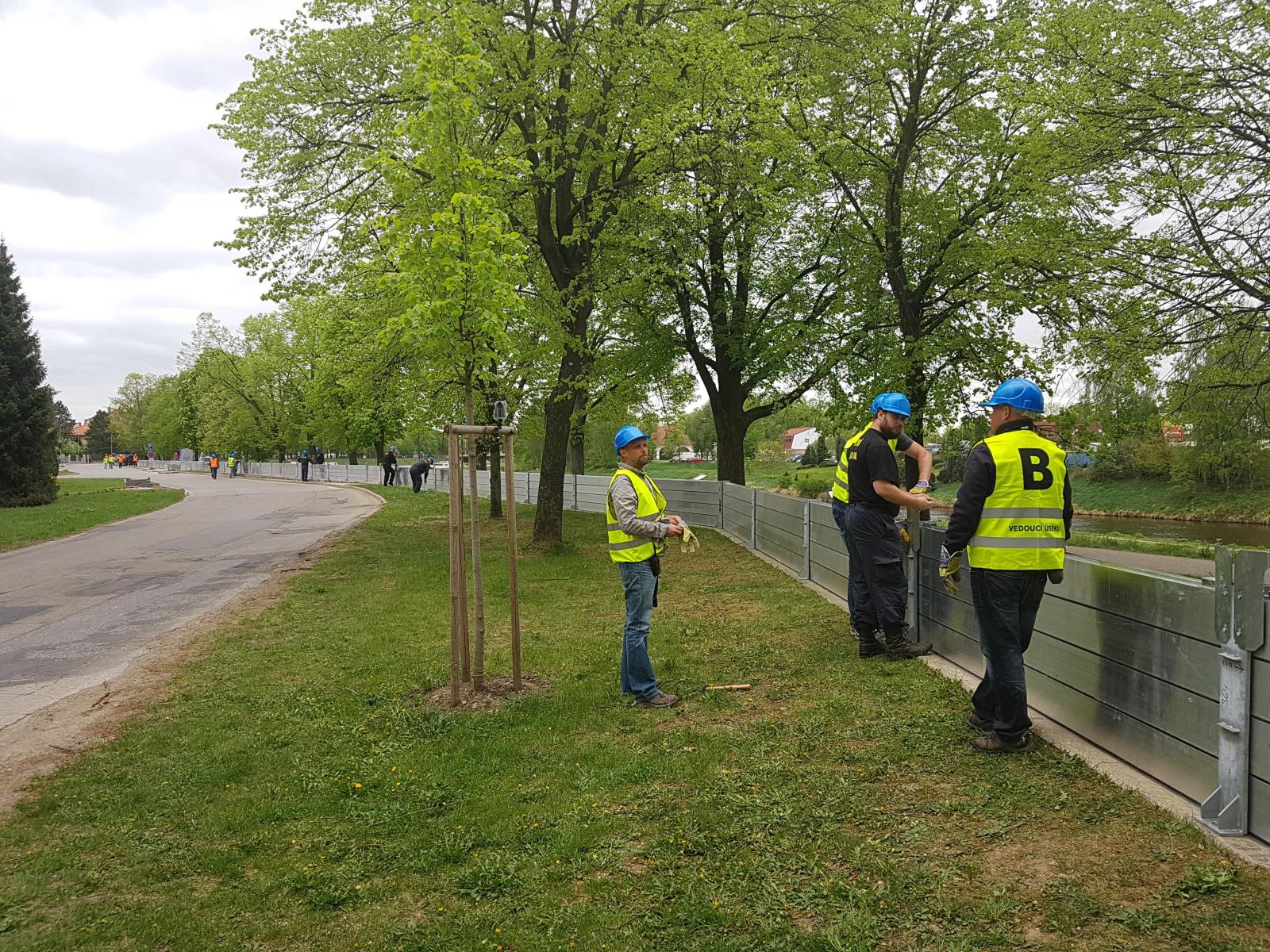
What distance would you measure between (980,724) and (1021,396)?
1940 millimetres

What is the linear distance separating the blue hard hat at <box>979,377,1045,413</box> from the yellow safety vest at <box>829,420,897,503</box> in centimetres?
213

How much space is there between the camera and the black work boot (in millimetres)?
7262

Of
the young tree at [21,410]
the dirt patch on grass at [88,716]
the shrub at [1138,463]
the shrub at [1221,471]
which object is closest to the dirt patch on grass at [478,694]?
the dirt patch on grass at [88,716]

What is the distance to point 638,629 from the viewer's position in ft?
20.5

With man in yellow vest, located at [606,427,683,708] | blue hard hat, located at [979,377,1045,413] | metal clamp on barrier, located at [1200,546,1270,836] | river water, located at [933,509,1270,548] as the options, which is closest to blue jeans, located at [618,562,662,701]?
man in yellow vest, located at [606,427,683,708]

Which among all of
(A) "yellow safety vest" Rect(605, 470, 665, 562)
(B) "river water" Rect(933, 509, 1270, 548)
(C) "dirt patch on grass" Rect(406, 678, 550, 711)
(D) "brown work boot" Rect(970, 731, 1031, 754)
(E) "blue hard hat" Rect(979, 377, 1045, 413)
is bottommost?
(B) "river water" Rect(933, 509, 1270, 548)

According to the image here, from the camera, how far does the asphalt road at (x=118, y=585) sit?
7.92 metres

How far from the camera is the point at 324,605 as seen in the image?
35.6ft

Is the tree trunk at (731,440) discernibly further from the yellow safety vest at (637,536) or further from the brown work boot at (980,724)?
the brown work boot at (980,724)

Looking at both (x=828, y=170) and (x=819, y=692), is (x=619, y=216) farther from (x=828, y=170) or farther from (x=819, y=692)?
(x=819, y=692)

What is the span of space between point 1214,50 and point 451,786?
48.1 feet

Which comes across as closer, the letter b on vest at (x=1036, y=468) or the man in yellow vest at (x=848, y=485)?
the letter b on vest at (x=1036, y=468)

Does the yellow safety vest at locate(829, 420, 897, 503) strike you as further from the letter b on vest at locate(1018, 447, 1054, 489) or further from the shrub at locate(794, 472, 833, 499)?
the shrub at locate(794, 472, 833, 499)

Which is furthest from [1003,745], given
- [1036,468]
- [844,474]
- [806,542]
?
[806,542]
